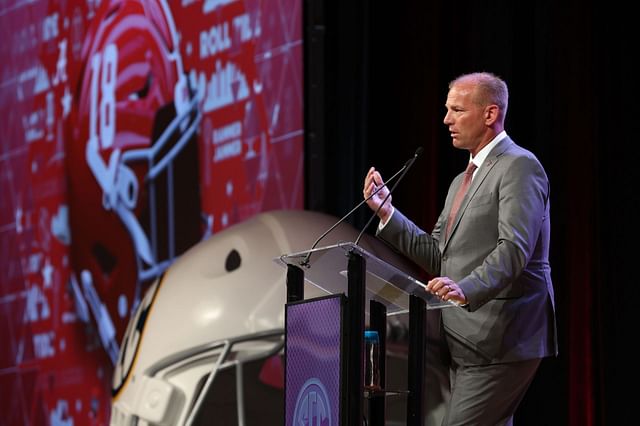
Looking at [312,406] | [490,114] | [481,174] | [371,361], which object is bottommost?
[312,406]

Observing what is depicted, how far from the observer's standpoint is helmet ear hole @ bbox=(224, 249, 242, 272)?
3.54 meters

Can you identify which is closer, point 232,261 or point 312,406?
point 312,406

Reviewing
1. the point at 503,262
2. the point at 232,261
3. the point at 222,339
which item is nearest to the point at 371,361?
the point at 503,262

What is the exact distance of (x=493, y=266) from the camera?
2389mm

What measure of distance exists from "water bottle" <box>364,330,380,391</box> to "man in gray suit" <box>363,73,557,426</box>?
0.21m

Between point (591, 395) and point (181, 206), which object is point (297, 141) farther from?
point (591, 395)

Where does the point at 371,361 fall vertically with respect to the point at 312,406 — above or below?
above

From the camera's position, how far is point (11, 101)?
19.9 feet

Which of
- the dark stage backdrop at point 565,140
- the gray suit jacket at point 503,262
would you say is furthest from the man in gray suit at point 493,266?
the dark stage backdrop at point 565,140

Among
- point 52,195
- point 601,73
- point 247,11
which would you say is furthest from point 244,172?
point 601,73

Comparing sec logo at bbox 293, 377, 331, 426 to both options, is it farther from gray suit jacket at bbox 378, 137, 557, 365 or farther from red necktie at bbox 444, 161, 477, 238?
red necktie at bbox 444, 161, 477, 238

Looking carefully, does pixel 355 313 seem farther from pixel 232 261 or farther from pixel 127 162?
pixel 127 162

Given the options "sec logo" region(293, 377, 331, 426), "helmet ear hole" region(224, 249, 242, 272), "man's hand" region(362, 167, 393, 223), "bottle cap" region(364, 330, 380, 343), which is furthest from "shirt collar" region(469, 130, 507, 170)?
"helmet ear hole" region(224, 249, 242, 272)

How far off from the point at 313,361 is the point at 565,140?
5.98 feet
